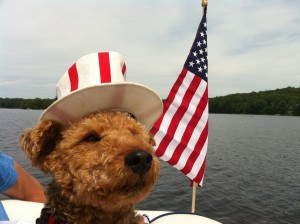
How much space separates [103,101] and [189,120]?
3030mm

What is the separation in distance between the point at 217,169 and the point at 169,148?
45.3 ft

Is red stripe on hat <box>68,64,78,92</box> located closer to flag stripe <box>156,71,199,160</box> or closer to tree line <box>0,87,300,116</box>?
flag stripe <box>156,71,199,160</box>

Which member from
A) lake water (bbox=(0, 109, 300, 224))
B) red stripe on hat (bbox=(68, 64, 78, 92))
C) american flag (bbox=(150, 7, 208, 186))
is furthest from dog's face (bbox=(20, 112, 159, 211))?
lake water (bbox=(0, 109, 300, 224))

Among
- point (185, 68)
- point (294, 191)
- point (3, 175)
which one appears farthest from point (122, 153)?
point (294, 191)

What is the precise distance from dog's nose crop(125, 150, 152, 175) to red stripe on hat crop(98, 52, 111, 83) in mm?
565

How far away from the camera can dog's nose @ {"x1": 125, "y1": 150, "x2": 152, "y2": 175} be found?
1.60 m

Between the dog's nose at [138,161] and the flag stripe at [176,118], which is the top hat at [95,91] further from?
the flag stripe at [176,118]

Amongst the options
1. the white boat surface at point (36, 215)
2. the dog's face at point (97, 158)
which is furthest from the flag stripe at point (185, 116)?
the dog's face at point (97, 158)

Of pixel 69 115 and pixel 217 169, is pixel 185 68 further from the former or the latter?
pixel 217 169

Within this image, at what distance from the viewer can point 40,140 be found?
185cm

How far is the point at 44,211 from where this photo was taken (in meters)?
1.88

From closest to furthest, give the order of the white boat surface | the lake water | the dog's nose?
1. the dog's nose
2. the white boat surface
3. the lake water

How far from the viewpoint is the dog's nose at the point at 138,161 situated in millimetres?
1604

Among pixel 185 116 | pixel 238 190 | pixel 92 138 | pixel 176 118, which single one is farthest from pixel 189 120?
pixel 238 190
